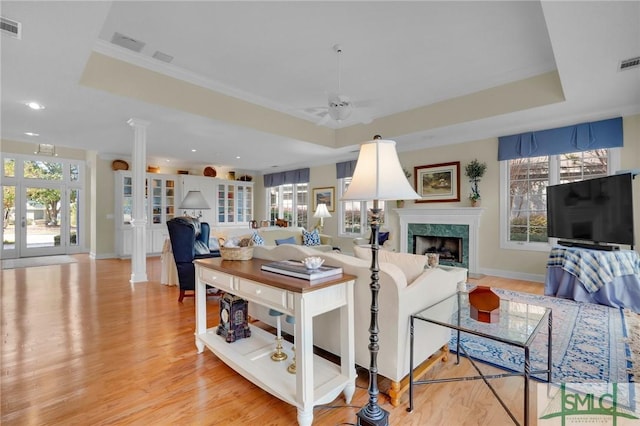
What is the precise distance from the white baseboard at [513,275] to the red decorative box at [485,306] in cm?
372

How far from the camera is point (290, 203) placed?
29.7ft

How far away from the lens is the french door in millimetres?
6715

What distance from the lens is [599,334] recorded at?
8.94 feet

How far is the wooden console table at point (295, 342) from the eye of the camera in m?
1.55

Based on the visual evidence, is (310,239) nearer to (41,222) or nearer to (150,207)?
(150,207)

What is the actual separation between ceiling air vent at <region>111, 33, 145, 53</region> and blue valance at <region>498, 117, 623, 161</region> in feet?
17.6

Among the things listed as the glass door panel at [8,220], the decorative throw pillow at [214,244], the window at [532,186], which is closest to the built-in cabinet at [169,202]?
the decorative throw pillow at [214,244]

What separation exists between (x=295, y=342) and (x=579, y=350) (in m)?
2.43

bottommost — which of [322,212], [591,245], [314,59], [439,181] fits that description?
[591,245]

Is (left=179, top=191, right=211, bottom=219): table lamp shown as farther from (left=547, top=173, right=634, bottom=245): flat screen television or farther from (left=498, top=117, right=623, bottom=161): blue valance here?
(left=547, top=173, right=634, bottom=245): flat screen television

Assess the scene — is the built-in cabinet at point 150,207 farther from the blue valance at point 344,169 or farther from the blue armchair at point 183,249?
the blue valance at point 344,169

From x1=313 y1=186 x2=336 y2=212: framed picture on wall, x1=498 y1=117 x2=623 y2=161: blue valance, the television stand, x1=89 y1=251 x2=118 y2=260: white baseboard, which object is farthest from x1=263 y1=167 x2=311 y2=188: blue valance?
the television stand

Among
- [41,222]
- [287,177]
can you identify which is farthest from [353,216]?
[41,222]

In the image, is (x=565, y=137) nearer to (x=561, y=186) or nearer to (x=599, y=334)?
(x=561, y=186)
